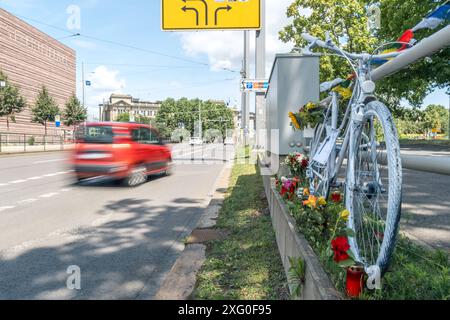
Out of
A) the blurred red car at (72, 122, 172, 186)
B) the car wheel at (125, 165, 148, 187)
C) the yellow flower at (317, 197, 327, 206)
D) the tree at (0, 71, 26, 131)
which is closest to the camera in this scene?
the yellow flower at (317, 197, 327, 206)

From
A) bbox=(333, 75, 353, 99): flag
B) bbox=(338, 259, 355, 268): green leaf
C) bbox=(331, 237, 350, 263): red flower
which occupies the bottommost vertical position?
bbox=(338, 259, 355, 268): green leaf

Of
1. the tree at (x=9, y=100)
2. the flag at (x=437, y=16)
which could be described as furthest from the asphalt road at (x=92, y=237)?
the tree at (x=9, y=100)

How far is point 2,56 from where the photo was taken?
45812 millimetres

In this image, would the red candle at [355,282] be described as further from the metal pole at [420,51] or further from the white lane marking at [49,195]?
the white lane marking at [49,195]

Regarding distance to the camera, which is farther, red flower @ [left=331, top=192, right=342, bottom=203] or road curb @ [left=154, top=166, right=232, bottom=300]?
red flower @ [left=331, top=192, right=342, bottom=203]

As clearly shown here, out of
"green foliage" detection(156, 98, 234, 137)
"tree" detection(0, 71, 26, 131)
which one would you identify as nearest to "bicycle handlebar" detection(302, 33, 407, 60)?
"tree" detection(0, 71, 26, 131)

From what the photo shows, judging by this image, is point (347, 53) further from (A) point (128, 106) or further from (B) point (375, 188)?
(A) point (128, 106)

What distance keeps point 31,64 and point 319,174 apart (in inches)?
2263

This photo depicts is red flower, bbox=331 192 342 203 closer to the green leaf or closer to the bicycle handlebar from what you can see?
the bicycle handlebar

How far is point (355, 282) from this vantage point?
1798mm

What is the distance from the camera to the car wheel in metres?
9.98

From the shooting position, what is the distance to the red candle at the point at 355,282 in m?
1.80

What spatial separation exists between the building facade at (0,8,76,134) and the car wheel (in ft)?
121
